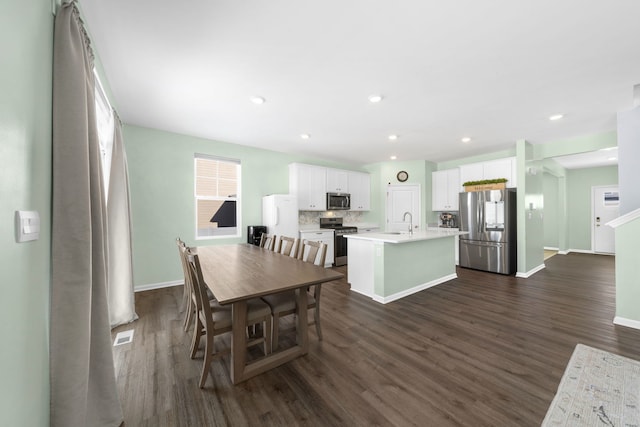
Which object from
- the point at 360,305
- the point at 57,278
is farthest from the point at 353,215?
the point at 57,278

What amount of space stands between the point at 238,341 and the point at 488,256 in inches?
200

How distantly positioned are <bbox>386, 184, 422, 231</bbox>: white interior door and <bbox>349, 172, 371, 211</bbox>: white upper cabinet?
21.8 inches

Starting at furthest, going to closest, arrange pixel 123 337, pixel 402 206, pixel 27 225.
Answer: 1. pixel 402 206
2. pixel 123 337
3. pixel 27 225

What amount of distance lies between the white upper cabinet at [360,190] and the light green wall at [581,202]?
6.18 metres

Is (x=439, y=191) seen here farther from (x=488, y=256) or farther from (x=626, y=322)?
(x=626, y=322)

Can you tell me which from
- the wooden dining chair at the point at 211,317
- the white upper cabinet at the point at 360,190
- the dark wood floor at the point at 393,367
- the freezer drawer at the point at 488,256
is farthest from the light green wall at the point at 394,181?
the wooden dining chair at the point at 211,317

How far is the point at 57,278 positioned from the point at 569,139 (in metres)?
6.87

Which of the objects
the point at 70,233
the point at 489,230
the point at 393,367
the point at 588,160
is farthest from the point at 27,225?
the point at 588,160

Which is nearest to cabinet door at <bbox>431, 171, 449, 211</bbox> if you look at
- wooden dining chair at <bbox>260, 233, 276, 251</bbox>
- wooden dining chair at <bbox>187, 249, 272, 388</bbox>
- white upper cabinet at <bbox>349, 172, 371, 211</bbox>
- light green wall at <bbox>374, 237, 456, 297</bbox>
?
white upper cabinet at <bbox>349, 172, 371, 211</bbox>

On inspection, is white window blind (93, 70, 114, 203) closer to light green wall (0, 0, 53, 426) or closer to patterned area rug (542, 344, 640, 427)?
light green wall (0, 0, 53, 426)

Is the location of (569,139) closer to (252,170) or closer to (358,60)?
(358,60)

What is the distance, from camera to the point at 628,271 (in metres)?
2.69

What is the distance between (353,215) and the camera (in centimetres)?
677

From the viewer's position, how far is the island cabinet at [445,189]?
5887 millimetres
